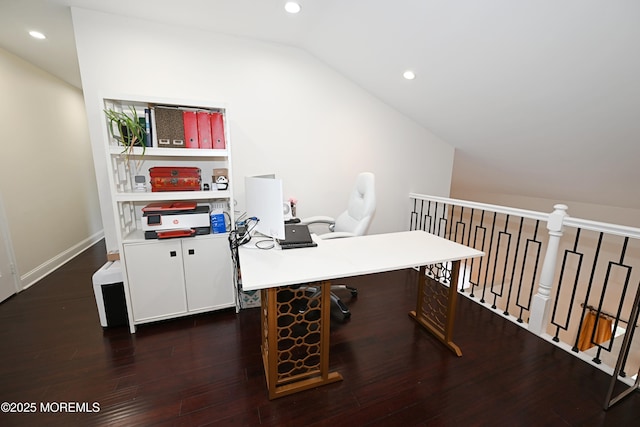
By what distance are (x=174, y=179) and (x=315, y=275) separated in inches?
59.9

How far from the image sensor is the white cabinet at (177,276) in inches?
82.7

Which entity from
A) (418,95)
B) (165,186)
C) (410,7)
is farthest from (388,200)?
(165,186)

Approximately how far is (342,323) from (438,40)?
2.49 metres

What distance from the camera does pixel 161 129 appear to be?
2.08 metres

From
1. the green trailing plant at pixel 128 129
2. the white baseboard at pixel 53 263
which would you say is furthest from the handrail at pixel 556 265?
the white baseboard at pixel 53 263

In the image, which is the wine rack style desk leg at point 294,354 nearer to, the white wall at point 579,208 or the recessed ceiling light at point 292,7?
the recessed ceiling light at point 292,7

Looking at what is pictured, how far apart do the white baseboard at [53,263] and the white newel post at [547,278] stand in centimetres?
492

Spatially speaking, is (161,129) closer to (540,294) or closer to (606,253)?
(540,294)

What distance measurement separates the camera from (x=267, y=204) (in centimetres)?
177

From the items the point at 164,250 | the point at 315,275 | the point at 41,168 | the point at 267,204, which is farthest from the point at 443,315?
the point at 41,168

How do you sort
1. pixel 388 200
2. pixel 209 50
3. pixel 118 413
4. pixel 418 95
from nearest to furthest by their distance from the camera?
pixel 118 413 < pixel 209 50 < pixel 418 95 < pixel 388 200

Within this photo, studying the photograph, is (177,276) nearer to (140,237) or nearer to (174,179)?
(140,237)

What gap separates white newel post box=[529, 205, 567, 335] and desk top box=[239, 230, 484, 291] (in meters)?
0.73

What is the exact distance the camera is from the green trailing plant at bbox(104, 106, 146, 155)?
1.96 metres
